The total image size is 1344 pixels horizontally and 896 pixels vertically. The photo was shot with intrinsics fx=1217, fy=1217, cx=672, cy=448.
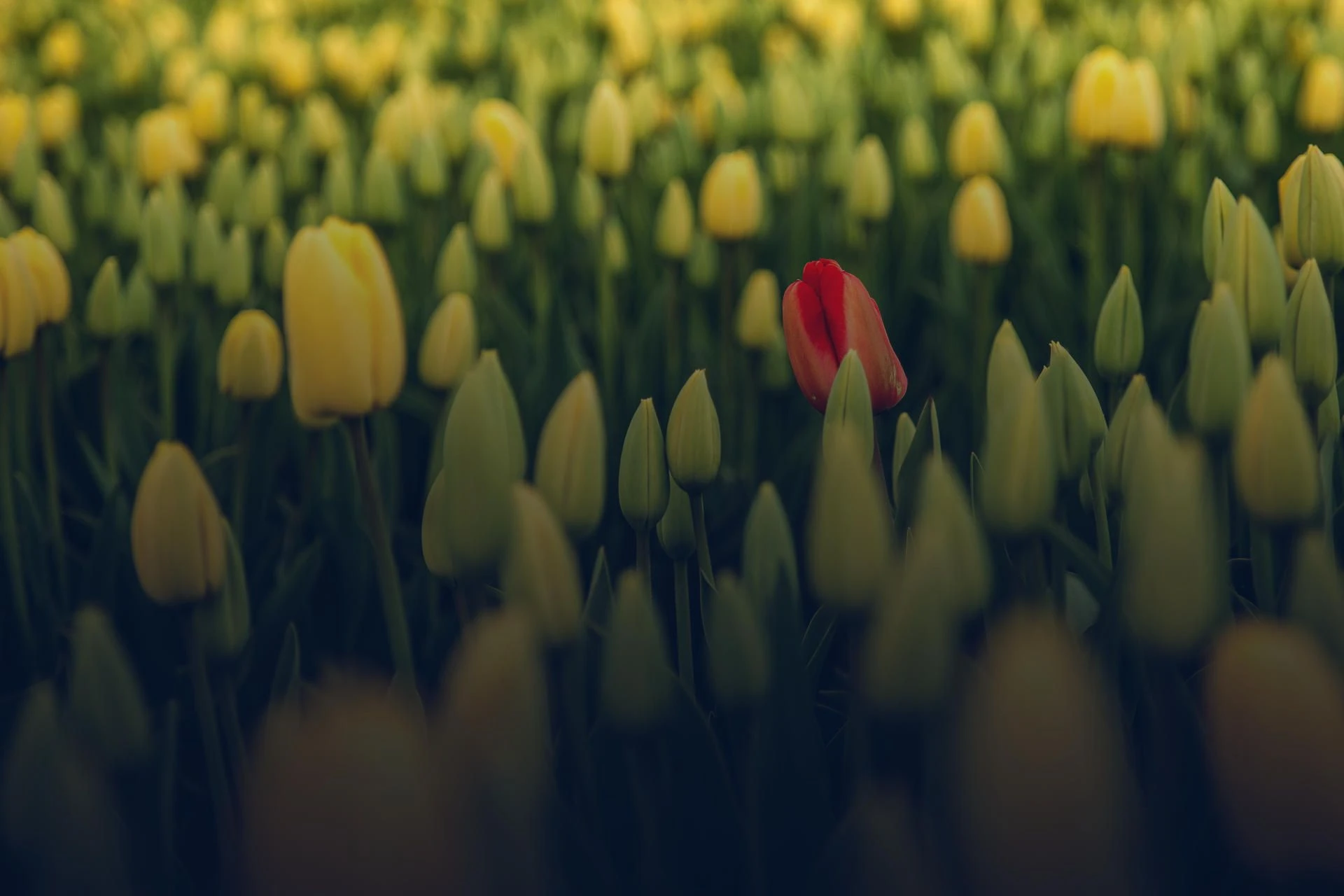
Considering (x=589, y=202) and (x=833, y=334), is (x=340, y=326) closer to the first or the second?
(x=833, y=334)

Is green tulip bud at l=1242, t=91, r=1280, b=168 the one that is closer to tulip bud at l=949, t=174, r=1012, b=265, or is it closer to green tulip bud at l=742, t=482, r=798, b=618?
tulip bud at l=949, t=174, r=1012, b=265

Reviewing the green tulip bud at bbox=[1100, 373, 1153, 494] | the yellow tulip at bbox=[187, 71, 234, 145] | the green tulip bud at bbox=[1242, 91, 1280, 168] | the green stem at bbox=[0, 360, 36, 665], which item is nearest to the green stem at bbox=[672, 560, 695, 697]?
the green tulip bud at bbox=[1100, 373, 1153, 494]

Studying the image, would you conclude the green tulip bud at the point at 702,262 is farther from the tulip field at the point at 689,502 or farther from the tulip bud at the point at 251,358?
the tulip bud at the point at 251,358

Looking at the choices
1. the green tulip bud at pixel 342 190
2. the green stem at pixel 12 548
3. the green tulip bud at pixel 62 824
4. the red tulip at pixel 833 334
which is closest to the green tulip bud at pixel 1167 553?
the red tulip at pixel 833 334

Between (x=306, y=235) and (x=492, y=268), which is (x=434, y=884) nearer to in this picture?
(x=306, y=235)

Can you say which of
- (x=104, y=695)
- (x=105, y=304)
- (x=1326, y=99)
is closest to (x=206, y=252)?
(x=105, y=304)

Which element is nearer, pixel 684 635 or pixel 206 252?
pixel 684 635

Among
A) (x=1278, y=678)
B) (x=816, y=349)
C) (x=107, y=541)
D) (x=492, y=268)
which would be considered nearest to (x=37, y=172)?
(x=492, y=268)
